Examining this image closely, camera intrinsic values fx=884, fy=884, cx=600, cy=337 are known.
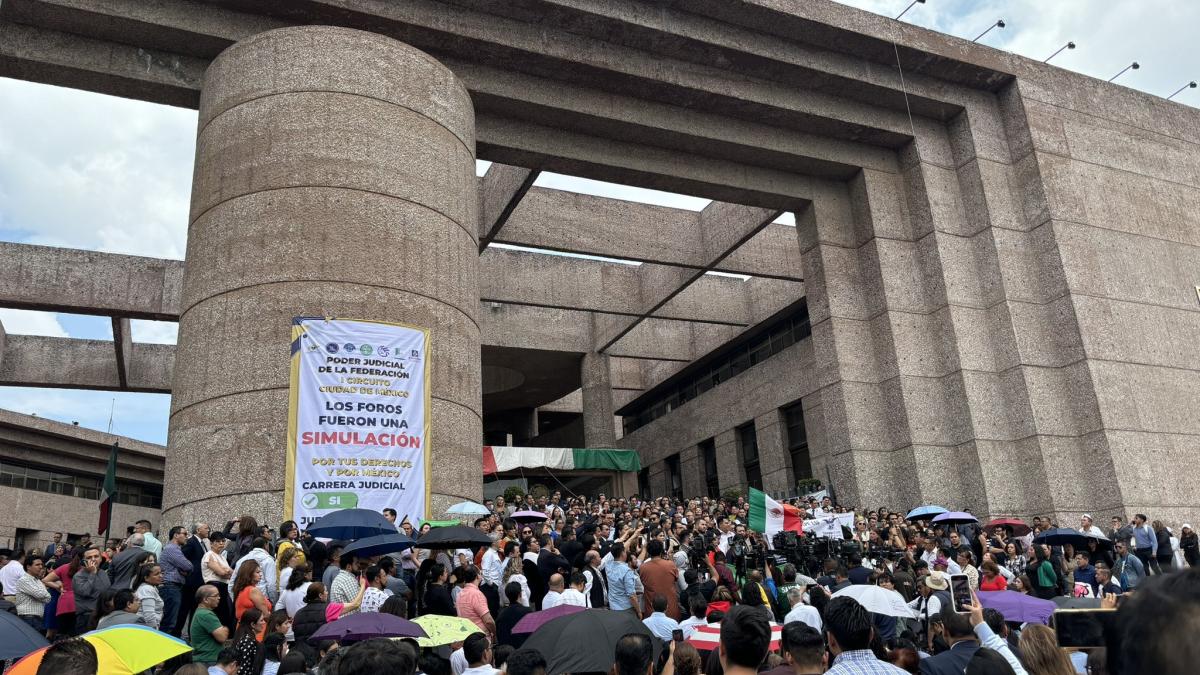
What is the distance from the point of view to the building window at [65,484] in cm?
4122

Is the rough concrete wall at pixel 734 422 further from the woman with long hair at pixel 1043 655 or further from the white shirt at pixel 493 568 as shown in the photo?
the woman with long hair at pixel 1043 655

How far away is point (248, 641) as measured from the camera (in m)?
7.23

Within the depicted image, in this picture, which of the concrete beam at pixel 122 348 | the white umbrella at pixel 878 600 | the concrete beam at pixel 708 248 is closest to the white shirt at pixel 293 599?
the white umbrella at pixel 878 600

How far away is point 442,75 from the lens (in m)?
19.6

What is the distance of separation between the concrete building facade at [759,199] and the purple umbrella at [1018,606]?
1100cm

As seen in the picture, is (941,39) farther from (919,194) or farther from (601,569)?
(601,569)

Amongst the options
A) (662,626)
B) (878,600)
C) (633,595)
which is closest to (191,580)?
(633,595)

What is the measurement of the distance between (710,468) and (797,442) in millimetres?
6408

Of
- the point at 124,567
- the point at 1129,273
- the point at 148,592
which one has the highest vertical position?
the point at 1129,273

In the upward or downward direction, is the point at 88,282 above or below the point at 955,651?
above

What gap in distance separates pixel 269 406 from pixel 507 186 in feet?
36.2

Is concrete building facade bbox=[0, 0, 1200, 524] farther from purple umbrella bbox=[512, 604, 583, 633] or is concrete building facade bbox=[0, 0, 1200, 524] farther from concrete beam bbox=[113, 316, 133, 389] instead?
purple umbrella bbox=[512, 604, 583, 633]

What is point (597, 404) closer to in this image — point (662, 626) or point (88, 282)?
point (88, 282)

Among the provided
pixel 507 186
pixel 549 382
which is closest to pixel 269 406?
pixel 507 186
